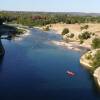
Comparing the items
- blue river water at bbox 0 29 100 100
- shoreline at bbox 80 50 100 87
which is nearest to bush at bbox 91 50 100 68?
shoreline at bbox 80 50 100 87

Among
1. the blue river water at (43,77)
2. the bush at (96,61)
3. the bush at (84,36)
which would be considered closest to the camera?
the blue river water at (43,77)

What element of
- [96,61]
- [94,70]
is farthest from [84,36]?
[94,70]

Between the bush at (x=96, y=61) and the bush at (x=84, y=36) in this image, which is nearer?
the bush at (x=96, y=61)

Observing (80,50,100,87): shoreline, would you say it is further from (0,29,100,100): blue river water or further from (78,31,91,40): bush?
(78,31,91,40): bush

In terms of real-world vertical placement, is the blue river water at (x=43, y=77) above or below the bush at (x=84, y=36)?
above

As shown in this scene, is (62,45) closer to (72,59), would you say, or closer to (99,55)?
(72,59)

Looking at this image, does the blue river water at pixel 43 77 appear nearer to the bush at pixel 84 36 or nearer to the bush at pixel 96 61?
the bush at pixel 96 61

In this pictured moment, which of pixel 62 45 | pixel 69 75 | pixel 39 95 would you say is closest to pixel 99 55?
pixel 69 75

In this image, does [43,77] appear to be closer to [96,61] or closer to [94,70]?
[94,70]

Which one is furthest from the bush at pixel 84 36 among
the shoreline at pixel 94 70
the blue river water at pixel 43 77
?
the shoreline at pixel 94 70
